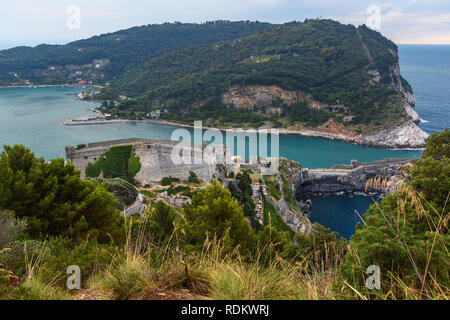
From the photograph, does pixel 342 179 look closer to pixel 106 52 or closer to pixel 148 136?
pixel 148 136

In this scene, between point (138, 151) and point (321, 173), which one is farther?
point (321, 173)

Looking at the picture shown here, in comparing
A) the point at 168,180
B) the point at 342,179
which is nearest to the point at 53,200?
the point at 168,180

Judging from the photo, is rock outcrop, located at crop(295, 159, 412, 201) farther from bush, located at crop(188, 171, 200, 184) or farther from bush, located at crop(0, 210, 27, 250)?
bush, located at crop(0, 210, 27, 250)

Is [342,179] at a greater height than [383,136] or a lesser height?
lesser

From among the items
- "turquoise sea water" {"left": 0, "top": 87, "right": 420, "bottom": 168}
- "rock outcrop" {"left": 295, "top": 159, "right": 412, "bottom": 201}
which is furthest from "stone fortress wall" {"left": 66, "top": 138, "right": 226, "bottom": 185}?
"turquoise sea water" {"left": 0, "top": 87, "right": 420, "bottom": 168}

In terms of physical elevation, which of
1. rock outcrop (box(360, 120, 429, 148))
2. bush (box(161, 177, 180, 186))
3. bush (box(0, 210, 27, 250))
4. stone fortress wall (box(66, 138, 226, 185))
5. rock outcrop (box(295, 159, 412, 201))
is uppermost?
bush (box(0, 210, 27, 250))
